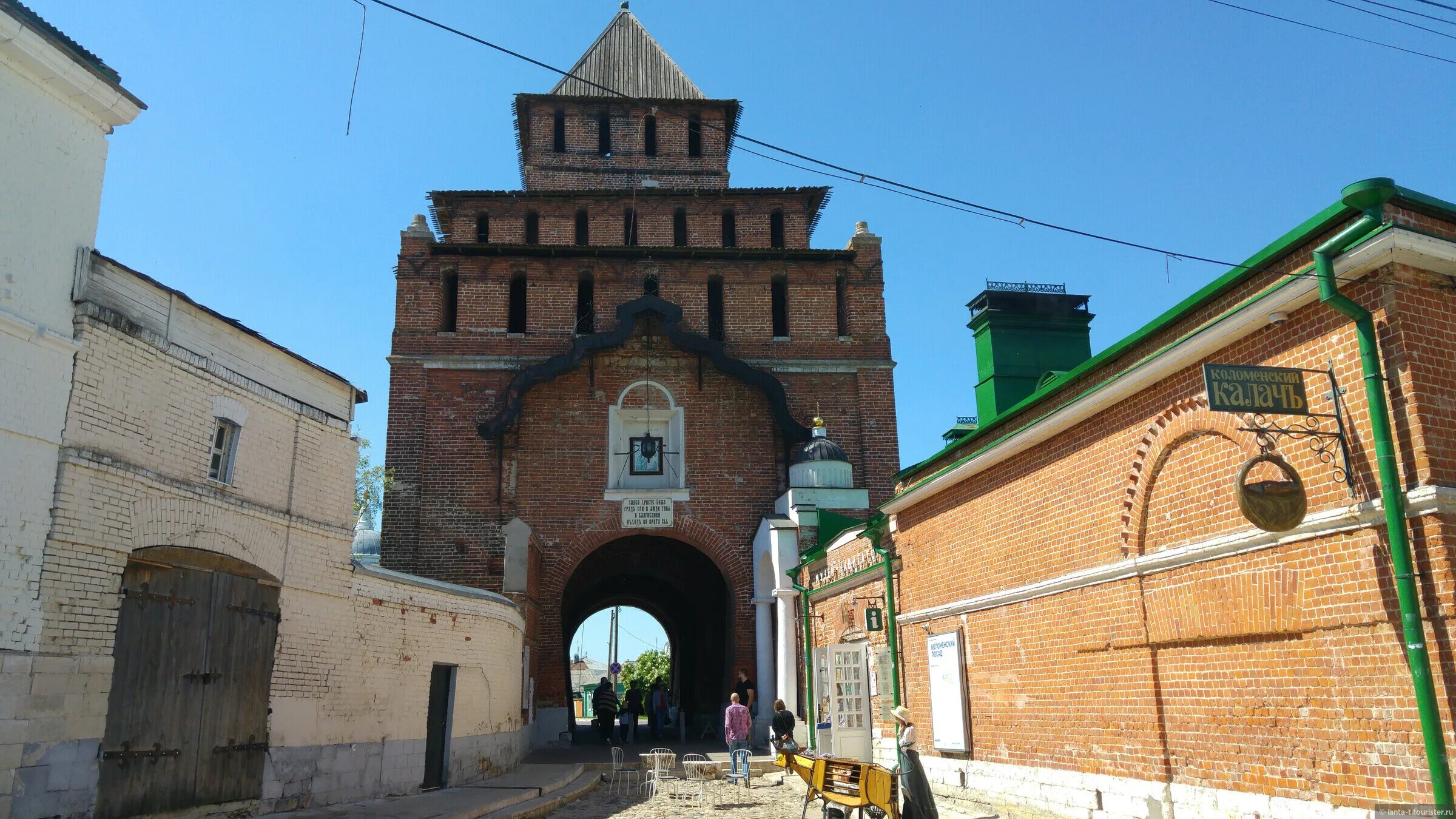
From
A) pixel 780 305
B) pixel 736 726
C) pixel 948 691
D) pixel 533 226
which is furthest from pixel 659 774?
pixel 533 226

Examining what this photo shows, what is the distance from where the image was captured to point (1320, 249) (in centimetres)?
643

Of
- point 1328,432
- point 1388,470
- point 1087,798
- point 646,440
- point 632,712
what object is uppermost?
point 646,440

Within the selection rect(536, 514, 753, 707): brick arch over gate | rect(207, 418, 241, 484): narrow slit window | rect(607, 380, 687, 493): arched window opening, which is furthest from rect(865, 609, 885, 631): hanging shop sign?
rect(207, 418, 241, 484): narrow slit window

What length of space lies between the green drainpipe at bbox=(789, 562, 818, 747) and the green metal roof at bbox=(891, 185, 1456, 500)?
623 centimetres

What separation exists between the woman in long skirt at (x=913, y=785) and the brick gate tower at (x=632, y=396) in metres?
9.33

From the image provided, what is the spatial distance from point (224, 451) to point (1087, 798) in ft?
29.5

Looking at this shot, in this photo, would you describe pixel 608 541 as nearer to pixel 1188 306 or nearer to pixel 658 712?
pixel 658 712

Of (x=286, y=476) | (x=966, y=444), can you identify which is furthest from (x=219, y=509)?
(x=966, y=444)

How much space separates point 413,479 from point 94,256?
12.2 m

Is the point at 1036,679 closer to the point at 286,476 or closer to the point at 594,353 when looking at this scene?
the point at 286,476

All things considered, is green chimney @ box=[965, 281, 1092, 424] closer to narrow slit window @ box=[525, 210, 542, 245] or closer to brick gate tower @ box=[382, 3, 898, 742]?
brick gate tower @ box=[382, 3, 898, 742]

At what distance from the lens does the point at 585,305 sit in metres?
22.8

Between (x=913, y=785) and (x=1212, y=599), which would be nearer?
(x=1212, y=599)

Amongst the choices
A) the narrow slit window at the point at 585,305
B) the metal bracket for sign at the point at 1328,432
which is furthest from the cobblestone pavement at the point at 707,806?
the narrow slit window at the point at 585,305
